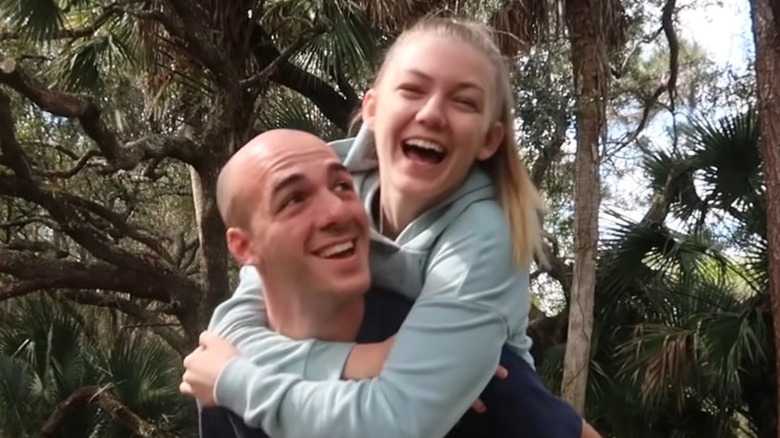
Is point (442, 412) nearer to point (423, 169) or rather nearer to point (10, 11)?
point (423, 169)

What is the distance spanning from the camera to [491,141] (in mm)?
1475

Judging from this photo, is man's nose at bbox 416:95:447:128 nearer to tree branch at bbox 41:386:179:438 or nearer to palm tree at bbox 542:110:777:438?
palm tree at bbox 542:110:777:438

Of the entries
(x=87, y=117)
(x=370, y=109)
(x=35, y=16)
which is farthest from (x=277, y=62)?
(x=370, y=109)

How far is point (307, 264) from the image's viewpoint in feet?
4.41

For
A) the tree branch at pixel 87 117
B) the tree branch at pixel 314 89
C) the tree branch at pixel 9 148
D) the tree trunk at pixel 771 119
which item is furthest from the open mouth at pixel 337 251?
the tree branch at pixel 314 89

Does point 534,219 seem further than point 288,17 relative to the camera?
No

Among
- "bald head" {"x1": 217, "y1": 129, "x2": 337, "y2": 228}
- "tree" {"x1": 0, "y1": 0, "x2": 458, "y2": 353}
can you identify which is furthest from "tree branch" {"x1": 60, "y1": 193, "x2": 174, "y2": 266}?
"bald head" {"x1": 217, "y1": 129, "x2": 337, "y2": 228}

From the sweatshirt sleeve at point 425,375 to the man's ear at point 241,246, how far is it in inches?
5.2

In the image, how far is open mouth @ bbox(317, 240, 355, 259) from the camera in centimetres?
133

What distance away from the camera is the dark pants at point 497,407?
1.42 meters

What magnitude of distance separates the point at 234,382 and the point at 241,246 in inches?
6.9

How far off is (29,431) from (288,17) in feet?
12.6

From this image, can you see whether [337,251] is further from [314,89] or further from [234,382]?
[314,89]

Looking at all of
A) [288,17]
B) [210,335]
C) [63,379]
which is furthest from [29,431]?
[210,335]
